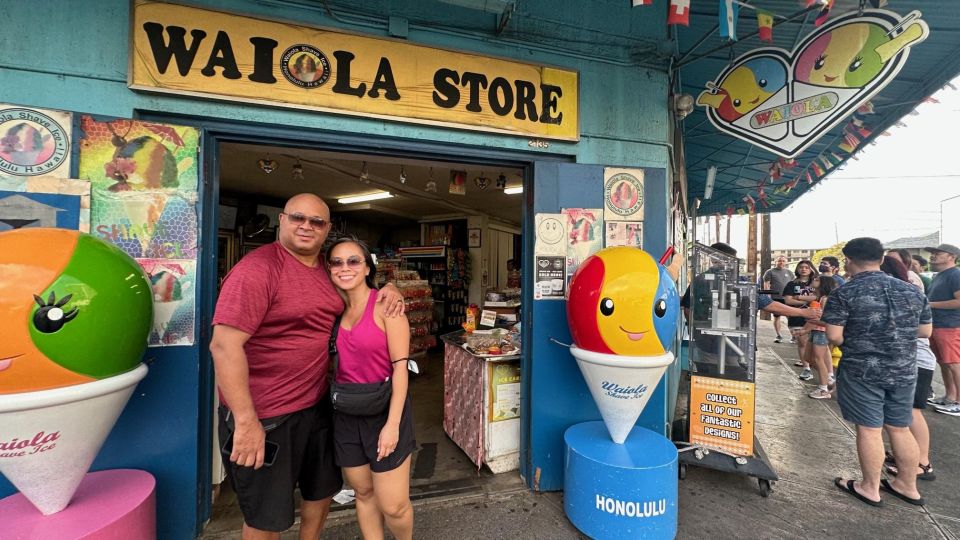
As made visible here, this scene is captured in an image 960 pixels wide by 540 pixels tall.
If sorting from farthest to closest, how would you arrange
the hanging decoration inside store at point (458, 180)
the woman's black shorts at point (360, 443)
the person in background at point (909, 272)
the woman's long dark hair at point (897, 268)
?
the hanging decoration inside store at point (458, 180) < the person in background at point (909, 272) < the woman's long dark hair at point (897, 268) < the woman's black shorts at point (360, 443)

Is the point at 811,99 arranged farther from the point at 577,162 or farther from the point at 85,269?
the point at 85,269

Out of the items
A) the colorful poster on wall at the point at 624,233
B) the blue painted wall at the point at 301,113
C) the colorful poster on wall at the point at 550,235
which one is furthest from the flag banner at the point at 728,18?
the colorful poster on wall at the point at 550,235

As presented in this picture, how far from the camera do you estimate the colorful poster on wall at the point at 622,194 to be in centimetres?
262

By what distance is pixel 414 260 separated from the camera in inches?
340

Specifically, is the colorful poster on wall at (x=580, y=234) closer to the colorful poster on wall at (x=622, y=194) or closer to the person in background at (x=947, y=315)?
the colorful poster on wall at (x=622, y=194)

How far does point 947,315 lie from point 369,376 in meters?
6.16

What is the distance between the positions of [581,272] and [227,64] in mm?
2276

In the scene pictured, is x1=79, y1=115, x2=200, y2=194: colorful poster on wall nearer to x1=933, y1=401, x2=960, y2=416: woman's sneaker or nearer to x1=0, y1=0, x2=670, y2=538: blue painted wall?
x1=0, y1=0, x2=670, y2=538: blue painted wall

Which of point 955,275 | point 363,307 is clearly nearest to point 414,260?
point 363,307

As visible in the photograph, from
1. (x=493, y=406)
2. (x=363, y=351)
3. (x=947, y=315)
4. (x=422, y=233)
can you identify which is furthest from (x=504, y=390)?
(x=422, y=233)

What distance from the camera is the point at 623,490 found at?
202cm

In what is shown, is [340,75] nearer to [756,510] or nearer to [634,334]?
[634,334]

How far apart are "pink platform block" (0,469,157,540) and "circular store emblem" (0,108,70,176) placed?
4.85 ft

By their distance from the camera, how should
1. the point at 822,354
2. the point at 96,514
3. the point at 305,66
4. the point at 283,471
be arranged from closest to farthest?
the point at 96,514 < the point at 283,471 < the point at 305,66 < the point at 822,354
